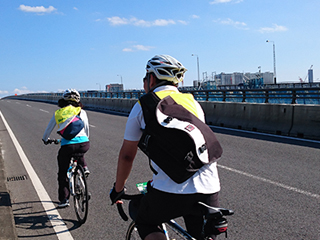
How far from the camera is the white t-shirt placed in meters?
2.30

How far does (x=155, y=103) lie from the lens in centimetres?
237

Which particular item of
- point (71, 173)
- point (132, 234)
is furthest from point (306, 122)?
point (132, 234)

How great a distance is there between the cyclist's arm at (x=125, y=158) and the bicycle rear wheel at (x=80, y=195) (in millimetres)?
2676

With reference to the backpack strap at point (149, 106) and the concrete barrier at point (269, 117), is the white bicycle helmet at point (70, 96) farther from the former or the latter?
the concrete barrier at point (269, 117)

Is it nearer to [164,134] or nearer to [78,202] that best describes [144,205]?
[164,134]

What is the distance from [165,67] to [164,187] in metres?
0.83

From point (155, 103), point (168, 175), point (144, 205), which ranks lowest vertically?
point (144, 205)

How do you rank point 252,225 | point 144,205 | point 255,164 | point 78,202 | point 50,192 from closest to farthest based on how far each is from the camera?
1. point 144,205
2. point 252,225
3. point 78,202
4. point 50,192
5. point 255,164

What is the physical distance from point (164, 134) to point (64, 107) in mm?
3794

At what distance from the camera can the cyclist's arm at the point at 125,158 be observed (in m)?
2.50

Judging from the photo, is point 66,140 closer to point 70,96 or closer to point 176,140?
point 70,96

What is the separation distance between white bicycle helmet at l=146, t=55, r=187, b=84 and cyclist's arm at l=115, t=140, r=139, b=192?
1.67 ft

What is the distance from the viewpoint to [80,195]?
535cm

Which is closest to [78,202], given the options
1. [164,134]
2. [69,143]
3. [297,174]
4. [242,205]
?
[69,143]
